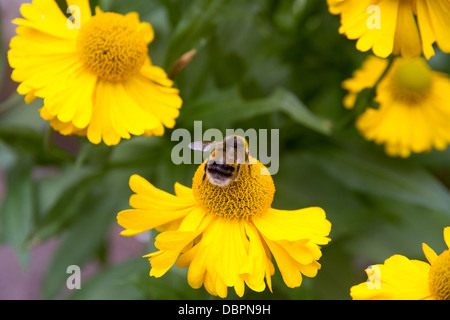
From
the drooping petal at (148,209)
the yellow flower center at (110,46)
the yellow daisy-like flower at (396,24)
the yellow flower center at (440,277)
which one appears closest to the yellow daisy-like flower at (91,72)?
the yellow flower center at (110,46)

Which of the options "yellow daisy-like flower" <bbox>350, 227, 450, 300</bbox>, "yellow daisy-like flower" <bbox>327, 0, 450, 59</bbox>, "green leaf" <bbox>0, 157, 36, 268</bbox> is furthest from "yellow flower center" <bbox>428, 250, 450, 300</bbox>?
"green leaf" <bbox>0, 157, 36, 268</bbox>

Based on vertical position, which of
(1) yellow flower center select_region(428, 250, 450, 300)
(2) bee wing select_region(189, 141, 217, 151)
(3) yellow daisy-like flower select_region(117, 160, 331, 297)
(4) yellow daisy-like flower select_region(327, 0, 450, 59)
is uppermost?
(4) yellow daisy-like flower select_region(327, 0, 450, 59)

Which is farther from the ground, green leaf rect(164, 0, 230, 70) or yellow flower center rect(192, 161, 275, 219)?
green leaf rect(164, 0, 230, 70)

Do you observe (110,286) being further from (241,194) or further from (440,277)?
(440,277)

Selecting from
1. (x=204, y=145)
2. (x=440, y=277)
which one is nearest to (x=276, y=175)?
(x=204, y=145)

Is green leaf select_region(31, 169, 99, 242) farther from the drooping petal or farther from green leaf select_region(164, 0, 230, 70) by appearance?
the drooping petal
